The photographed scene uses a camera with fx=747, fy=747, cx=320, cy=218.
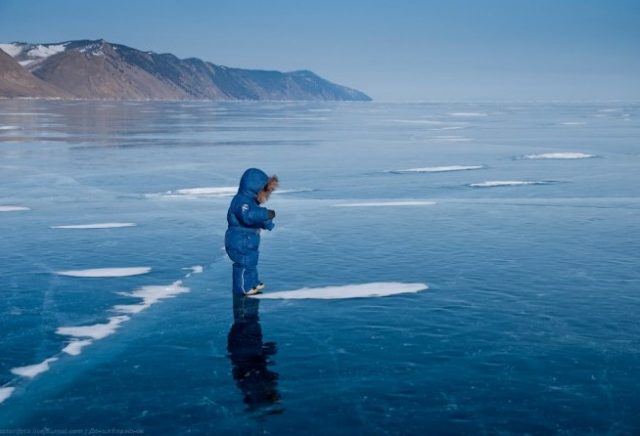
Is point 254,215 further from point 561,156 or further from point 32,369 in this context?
point 561,156

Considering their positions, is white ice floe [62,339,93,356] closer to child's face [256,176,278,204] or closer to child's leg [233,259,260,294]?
child's leg [233,259,260,294]

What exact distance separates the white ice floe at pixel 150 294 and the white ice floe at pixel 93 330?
522mm

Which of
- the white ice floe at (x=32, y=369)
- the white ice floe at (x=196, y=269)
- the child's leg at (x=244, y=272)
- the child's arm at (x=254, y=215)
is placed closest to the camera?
the white ice floe at (x=32, y=369)

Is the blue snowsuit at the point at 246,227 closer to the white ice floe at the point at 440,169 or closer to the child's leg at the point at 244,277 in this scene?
the child's leg at the point at 244,277

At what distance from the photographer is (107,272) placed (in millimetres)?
10398

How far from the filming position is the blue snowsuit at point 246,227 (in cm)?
842

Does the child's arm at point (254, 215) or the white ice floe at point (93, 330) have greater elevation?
the child's arm at point (254, 215)

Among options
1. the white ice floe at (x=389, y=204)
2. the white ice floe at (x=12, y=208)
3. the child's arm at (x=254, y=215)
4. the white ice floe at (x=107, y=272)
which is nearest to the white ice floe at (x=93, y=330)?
the child's arm at (x=254, y=215)

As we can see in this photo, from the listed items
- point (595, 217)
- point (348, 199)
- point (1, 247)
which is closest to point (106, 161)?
point (348, 199)

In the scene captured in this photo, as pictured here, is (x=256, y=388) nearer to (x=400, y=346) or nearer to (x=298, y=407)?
(x=298, y=407)

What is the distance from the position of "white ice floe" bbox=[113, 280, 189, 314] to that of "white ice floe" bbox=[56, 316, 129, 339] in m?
0.52

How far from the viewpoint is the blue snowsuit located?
8.42m

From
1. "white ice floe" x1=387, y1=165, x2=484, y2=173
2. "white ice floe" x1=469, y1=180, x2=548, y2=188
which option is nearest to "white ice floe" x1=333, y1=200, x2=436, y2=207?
"white ice floe" x1=469, y1=180, x2=548, y2=188

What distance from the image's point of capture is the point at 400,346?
23.8ft
